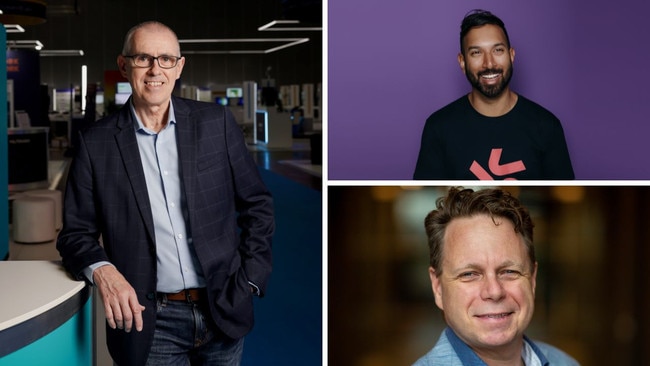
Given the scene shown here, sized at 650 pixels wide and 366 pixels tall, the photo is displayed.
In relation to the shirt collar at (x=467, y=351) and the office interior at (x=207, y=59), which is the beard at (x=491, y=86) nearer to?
the shirt collar at (x=467, y=351)

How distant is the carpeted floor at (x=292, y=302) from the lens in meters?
5.14

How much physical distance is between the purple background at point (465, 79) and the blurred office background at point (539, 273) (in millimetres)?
495

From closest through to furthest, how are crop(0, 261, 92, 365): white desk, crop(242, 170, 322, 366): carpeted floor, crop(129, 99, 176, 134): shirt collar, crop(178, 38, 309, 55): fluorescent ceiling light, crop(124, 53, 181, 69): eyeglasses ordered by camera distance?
crop(0, 261, 92, 365): white desk
crop(124, 53, 181, 69): eyeglasses
crop(129, 99, 176, 134): shirt collar
crop(242, 170, 322, 366): carpeted floor
crop(178, 38, 309, 55): fluorescent ceiling light

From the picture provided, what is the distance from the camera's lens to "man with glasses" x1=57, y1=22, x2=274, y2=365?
89.4 inches

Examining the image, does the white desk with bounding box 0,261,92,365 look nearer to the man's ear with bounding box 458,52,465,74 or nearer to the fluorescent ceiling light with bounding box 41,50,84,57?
the man's ear with bounding box 458,52,465,74

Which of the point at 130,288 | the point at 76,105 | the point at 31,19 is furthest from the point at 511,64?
the point at 76,105

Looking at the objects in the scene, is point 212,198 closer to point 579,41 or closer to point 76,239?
point 76,239

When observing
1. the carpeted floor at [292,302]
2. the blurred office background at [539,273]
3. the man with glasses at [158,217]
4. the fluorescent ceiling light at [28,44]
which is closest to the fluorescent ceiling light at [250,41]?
the fluorescent ceiling light at [28,44]

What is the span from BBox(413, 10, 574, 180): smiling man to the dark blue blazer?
619 mm

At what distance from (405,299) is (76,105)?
29.7 metres

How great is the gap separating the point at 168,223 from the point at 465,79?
0.96m

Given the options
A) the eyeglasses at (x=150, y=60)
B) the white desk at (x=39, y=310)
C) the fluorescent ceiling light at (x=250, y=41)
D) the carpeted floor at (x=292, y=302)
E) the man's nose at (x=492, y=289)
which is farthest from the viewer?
the fluorescent ceiling light at (x=250, y=41)

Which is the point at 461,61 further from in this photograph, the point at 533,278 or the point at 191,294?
the point at 191,294

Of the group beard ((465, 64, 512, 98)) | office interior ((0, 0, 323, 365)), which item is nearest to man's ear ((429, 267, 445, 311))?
beard ((465, 64, 512, 98))
